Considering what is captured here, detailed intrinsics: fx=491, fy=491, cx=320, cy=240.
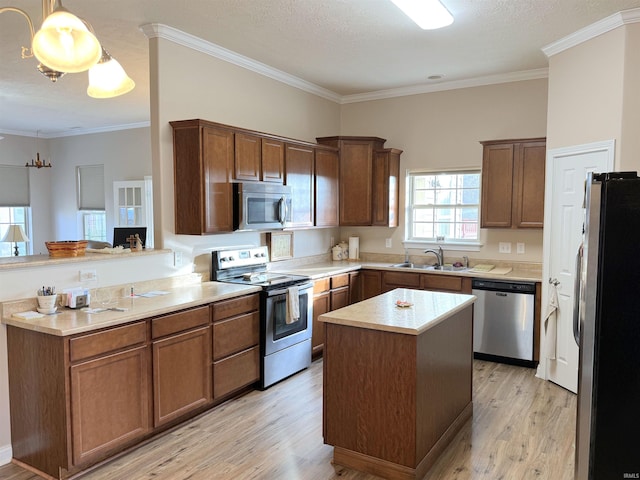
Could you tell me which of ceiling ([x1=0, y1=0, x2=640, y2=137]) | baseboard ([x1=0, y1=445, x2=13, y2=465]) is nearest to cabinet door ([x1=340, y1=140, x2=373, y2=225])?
ceiling ([x1=0, y1=0, x2=640, y2=137])

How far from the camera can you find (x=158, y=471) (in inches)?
112

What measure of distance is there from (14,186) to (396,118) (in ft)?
22.2

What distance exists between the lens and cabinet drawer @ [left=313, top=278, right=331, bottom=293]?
4824mm

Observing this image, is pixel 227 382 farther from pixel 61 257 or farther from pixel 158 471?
pixel 61 257

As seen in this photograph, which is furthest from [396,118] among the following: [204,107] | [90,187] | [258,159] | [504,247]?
[90,187]

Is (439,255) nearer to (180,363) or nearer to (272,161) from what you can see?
(272,161)

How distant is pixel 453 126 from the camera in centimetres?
559

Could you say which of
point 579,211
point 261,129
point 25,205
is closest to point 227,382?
point 261,129

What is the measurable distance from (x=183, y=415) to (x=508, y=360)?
307 cm

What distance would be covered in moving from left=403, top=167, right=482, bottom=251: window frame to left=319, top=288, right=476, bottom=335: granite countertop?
2175 millimetres

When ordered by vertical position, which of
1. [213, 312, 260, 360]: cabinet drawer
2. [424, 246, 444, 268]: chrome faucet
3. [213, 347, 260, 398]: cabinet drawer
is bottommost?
[213, 347, 260, 398]: cabinet drawer

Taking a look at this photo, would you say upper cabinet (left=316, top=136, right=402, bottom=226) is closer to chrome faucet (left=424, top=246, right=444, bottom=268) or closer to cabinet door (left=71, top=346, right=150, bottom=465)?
chrome faucet (left=424, top=246, right=444, bottom=268)

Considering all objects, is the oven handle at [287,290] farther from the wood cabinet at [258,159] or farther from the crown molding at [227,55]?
the crown molding at [227,55]

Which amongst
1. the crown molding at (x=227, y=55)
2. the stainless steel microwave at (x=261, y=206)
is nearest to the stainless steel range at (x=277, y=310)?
the stainless steel microwave at (x=261, y=206)
